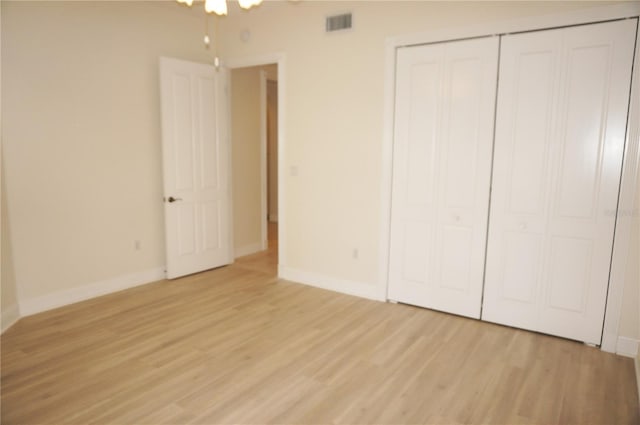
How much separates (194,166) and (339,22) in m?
2.25

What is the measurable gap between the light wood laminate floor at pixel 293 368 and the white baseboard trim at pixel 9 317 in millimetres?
94

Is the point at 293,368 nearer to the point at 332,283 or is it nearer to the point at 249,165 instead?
the point at 332,283

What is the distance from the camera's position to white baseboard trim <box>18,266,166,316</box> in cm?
372

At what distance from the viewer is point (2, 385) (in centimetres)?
259

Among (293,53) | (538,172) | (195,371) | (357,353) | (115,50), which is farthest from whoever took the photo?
(293,53)

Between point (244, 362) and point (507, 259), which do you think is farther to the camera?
point (507, 259)

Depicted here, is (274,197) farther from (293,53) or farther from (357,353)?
(357,353)

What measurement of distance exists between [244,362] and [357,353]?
83 centimetres

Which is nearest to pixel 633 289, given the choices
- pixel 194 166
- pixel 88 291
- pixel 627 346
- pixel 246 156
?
pixel 627 346

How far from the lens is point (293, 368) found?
9.40 feet

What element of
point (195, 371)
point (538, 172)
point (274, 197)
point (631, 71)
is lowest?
point (195, 371)

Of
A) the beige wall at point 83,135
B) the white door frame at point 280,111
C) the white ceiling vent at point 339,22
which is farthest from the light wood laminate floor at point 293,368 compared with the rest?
the white ceiling vent at point 339,22

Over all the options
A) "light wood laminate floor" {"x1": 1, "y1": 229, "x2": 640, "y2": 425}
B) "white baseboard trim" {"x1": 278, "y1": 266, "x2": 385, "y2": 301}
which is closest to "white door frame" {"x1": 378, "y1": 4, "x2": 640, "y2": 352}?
"light wood laminate floor" {"x1": 1, "y1": 229, "x2": 640, "y2": 425}

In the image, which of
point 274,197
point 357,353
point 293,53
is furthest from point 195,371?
point 274,197
